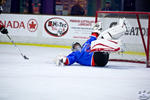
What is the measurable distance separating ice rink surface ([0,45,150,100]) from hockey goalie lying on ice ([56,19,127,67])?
139mm

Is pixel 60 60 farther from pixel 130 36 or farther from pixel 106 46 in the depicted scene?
pixel 130 36

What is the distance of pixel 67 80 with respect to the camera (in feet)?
16.4

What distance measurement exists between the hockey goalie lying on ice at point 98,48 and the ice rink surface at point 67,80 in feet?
0.46

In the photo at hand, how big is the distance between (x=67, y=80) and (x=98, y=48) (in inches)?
47.7

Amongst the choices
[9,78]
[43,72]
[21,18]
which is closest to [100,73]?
[43,72]

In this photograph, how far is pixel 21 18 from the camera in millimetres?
10023

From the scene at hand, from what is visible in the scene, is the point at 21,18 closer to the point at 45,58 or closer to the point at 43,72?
the point at 45,58

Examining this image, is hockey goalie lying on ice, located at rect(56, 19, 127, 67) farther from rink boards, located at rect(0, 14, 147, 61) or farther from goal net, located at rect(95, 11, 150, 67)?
rink boards, located at rect(0, 14, 147, 61)

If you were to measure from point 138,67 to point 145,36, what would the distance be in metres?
1.43

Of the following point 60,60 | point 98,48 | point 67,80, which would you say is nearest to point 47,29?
point 60,60

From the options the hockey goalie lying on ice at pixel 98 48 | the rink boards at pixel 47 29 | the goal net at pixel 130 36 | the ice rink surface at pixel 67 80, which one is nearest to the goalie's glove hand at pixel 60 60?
the hockey goalie lying on ice at pixel 98 48

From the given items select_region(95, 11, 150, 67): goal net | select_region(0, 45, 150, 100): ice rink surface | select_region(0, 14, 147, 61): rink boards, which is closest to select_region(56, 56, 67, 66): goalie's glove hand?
select_region(0, 45, 150, 100): ice rink surface

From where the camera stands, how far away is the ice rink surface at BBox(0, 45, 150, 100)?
4.01 metres

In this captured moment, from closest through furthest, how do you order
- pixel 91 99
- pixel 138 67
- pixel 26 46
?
1. pixel 91 99
2. pixel 138 67
3. pixel 26 46
